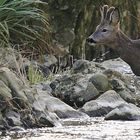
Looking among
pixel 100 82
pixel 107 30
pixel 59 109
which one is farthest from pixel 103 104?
pixel 107 30

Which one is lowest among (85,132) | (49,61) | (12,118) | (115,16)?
(49,61)

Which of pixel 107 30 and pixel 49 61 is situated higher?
pixel 107 30

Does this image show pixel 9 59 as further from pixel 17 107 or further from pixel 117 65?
pixel 117 65

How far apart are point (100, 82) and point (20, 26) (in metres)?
→ 2.09

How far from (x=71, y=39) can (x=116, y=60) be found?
1.22 m

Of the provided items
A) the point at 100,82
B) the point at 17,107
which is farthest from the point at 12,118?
the point at 100,82

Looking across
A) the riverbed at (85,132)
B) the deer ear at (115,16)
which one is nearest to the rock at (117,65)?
the deer ear at (115,16)

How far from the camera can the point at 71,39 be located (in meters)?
15.8

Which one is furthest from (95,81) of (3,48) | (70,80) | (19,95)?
(19,95)

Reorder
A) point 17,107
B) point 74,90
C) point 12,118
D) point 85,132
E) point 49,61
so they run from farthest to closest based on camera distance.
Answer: point 49,61, point 74,90, point 17,107, point 12,118, point 85,132

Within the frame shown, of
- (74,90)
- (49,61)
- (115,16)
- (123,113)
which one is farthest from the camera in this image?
(49,61)

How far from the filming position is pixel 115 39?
40.9 feet

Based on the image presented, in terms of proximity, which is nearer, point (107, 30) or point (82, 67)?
point (107, 30)

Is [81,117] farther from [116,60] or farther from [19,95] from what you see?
[116,60]
